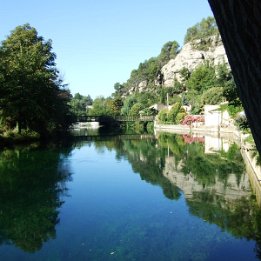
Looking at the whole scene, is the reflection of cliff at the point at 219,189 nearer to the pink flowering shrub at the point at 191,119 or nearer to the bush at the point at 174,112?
the pink flowering shrub at the point at 191,119

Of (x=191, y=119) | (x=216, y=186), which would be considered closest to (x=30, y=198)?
(x=216, y=186)

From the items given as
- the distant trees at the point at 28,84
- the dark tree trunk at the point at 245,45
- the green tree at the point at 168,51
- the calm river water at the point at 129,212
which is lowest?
the calm river water at the point at 129,212

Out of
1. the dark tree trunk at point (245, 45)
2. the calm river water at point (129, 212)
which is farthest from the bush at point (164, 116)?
the dark tree trunk at point (245, 45)

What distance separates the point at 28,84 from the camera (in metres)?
36.2

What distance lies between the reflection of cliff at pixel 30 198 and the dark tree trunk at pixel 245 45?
345 inches

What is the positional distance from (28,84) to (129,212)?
2622 cm

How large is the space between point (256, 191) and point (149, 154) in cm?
1653

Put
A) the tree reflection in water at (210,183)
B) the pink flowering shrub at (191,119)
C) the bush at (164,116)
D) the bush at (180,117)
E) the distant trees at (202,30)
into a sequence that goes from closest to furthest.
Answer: the tree reflection in water at (210,183), the pink flowering shrub at (191,119), the bush at (180,117), the bush at (164,116), the distant trees at (202,30)

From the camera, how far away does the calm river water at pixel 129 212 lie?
9.11 meters

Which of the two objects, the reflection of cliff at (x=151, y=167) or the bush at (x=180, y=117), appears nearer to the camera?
the reflection of cliff at (x=151, y=167)

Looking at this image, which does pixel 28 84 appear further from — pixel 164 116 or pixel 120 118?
pixel 120 118

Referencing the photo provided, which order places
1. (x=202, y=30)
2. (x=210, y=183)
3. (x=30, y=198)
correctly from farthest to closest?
(x=202, y=30)
(x=210, y=183)
(x=30, y=198)

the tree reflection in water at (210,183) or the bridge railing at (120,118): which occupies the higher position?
the bridge railing at (120,118)

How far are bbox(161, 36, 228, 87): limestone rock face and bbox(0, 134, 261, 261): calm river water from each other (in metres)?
81.2
